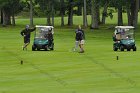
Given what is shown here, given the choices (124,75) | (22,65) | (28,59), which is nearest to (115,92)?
(124,75)

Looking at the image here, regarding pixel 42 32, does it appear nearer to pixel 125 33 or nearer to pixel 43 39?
pixel 43 39

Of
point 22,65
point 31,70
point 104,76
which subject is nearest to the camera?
point 104,76

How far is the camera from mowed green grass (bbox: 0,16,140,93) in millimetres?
23203

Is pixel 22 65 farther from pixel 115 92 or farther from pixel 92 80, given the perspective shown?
pixel 115 92

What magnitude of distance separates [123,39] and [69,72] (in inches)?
605

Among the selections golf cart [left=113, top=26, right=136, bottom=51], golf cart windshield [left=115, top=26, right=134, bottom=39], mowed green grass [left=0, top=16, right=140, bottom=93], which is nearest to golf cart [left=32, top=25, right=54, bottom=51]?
mowed green grass [left=0, top=16, right=140, bottom=93]

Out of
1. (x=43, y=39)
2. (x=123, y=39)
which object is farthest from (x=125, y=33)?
(x=43, y=39)

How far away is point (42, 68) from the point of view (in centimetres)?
3120

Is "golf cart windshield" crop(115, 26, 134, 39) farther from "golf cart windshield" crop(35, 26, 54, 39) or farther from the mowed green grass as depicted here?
"golf cart windshield" crop(35, 26, 54, 39)

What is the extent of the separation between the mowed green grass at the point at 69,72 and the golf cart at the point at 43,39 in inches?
65.2

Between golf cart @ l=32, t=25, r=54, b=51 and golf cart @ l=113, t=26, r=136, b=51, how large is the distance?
4790mm

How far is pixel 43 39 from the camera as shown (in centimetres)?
4403

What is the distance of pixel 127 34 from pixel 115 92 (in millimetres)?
22650

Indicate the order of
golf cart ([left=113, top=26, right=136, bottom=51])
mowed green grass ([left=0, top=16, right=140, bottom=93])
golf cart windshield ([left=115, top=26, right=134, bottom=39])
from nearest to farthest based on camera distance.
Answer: mowed green grass ([left=0, top=16, right=140, bottom=93]) → golf cart ([left=113, top=26, right=136, bottom=51]) → golf cart windshield ([left=115, top=26, right=134, bottom=39])
